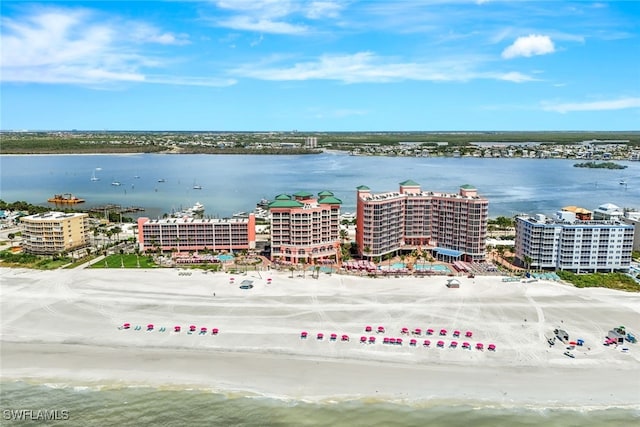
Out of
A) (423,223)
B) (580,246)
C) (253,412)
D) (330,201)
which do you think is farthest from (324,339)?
→ (580,246)

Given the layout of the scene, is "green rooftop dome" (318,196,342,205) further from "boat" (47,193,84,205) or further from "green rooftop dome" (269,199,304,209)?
"boat" (47,193,84,205)

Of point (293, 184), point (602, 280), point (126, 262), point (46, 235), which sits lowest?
point (602, 280)

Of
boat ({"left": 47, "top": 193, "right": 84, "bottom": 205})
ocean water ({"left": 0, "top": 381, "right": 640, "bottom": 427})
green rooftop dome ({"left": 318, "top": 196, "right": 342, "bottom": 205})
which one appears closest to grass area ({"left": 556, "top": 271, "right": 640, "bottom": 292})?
ocean water ({"left": 0, "top": 381, "right": 640, "bottom": 427})

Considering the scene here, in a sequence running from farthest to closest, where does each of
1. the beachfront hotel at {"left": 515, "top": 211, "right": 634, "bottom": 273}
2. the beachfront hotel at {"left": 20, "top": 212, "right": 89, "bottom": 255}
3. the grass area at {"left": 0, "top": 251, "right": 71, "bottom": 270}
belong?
the beachfront hotel at {"left": 20, "top": 212, "right": 89, "bottom": 255}
the grass area at {"left": 0, "top": 251, "right": 71, "bottom": 270}
the beachfront hotel at {"left": 515, "top": 211, "right": 634, "bottom": 273}

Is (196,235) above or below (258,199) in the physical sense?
above

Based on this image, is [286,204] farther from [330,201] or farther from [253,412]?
[253,412]

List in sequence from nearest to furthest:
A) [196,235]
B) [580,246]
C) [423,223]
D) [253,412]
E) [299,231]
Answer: [253,412]
[580,246]
[299,231]
[423,223]
[196,235]

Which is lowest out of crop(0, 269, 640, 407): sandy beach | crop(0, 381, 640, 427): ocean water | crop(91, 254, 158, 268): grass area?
crop(0, 381, 640, 427): ocean water

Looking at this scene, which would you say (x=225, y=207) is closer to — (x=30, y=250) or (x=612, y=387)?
(x=30, y=250)
